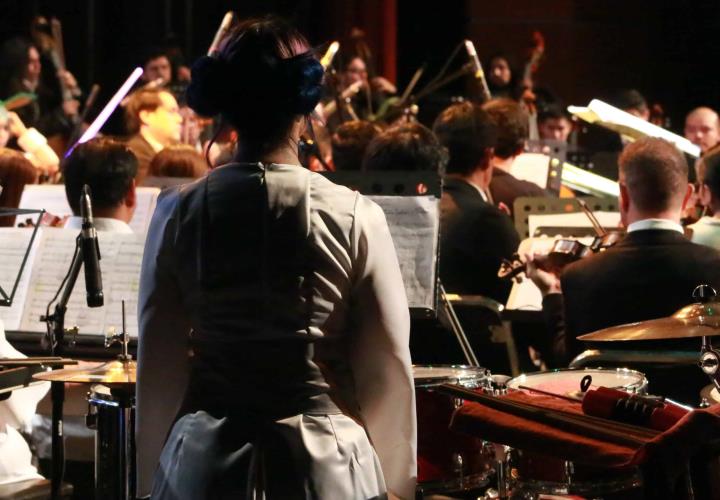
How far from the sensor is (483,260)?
542cm

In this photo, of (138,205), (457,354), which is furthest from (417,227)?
(138,205)

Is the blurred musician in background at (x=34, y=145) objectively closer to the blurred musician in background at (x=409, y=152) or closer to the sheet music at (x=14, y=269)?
the blurred musician in background at (x=409, y=152)

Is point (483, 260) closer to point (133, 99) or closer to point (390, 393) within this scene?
point (390, 393)

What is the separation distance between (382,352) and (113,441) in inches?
55.7

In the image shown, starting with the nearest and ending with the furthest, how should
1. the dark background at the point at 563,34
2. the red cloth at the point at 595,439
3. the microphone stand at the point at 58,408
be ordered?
the red cloth at the point at 595,439 → the microphone stand at the point at 58,408 → the dark background at the point at 563,34

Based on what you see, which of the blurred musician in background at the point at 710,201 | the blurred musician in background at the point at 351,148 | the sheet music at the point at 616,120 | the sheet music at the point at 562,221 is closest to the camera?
the blurred musician in background at the point at 710,201

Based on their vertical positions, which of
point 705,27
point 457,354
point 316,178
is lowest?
point 457,354

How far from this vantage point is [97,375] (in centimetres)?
346

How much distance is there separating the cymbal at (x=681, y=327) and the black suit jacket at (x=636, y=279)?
77 centimetres

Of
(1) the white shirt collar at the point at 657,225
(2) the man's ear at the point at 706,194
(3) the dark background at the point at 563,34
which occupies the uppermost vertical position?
(3) the dark background at the point at 563,34

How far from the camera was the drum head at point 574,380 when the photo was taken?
3.48m

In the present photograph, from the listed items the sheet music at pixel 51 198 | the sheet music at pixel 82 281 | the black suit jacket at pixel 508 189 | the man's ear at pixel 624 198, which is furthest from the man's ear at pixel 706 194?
the sheet music at pixel 51 198

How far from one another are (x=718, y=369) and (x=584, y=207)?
277 cm

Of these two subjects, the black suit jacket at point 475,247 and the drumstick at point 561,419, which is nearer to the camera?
the drumstick at point 561,419
